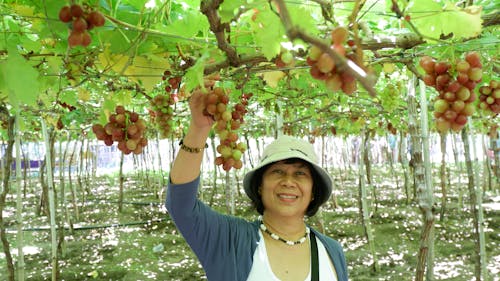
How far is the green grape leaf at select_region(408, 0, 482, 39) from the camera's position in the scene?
117 centimetres

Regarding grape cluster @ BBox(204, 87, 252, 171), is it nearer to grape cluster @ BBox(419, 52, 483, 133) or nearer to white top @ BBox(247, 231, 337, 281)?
white top @ BBox(247, 231, 337, 281)

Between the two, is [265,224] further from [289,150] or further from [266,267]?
[289,150]

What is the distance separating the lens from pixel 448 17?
1.22 m

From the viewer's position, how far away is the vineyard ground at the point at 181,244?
219 inches

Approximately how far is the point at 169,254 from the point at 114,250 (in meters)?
0.96

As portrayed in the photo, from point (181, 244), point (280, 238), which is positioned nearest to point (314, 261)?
point (280, 238)

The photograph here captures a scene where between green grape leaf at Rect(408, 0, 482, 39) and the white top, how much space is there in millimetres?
1122

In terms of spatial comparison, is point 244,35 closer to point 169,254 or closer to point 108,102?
point 108,102

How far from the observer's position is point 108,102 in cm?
197

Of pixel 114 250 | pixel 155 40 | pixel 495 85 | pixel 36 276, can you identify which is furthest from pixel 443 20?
pixel 114 250

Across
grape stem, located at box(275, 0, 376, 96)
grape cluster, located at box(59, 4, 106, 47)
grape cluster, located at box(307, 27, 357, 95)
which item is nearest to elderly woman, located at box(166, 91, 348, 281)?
grape cluster, located at box(59, 4, 106, 47)

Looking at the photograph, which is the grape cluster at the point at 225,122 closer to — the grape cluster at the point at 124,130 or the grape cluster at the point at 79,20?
the grape cluster at the point at 124,130

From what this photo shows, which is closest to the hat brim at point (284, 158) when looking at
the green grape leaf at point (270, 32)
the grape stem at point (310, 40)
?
the green grape leaf at point (270, 32)

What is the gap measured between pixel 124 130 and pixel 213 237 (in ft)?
2.05
